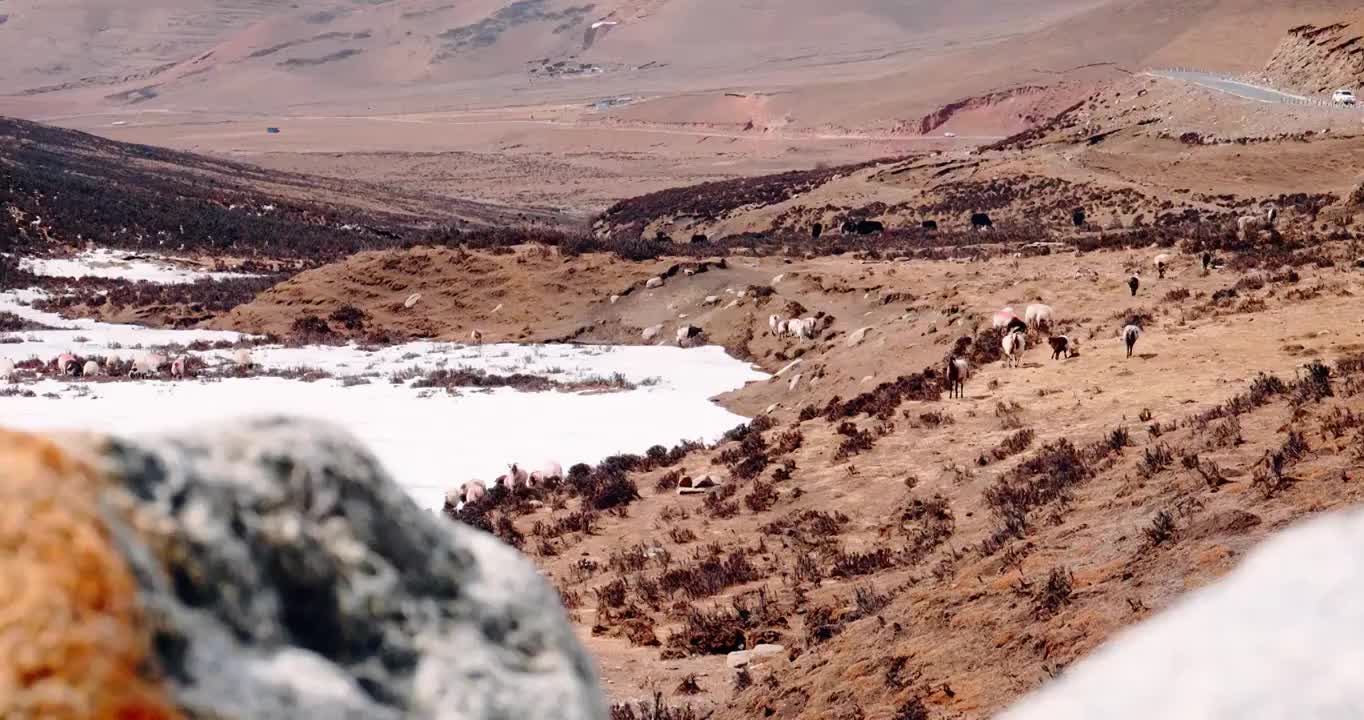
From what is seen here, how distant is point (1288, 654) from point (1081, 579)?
4966 mm

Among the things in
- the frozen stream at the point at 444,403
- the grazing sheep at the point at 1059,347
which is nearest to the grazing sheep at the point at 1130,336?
the grazing sheep at the point at 1059,347

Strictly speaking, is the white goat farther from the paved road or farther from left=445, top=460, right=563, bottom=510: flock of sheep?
the paved road

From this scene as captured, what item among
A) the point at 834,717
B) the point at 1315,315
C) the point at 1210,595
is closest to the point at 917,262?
the point at 1315,315

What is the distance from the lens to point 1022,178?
5325 centimetres

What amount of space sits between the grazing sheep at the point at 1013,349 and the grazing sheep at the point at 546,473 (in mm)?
6505

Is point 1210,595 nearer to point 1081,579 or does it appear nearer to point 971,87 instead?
point 1081,579

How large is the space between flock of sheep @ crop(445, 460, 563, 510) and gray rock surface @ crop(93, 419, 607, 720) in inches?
464

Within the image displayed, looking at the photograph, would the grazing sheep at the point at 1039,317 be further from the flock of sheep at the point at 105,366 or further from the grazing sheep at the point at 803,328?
the flock of sheep at the point at 105,366

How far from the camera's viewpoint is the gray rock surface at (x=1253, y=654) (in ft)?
5.71

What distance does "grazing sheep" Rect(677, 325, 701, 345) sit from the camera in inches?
1085

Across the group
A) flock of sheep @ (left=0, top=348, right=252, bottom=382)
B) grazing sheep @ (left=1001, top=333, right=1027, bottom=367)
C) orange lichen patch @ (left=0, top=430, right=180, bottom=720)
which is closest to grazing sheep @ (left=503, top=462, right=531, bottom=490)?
grazing sheep @ (left=1001, top=333, right=1027, bottom=367)

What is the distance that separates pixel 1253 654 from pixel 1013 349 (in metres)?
15.6

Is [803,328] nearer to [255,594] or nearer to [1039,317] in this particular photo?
[1039,317]

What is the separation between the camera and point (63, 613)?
1543 mm
